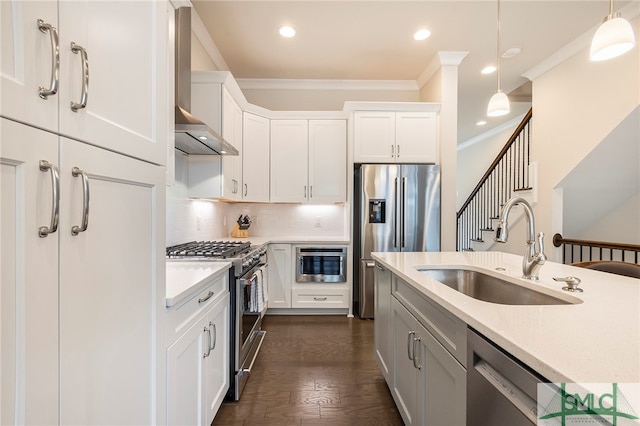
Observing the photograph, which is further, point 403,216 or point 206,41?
point 403,216

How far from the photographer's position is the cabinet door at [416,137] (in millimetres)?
3504

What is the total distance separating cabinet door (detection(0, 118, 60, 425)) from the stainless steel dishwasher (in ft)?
3.53

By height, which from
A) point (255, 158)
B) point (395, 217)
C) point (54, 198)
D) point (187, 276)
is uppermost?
point (255, 158)

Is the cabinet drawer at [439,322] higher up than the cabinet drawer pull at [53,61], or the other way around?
the cabinet drawer pull at [53,61]

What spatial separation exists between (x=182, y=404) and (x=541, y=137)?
15.5ft

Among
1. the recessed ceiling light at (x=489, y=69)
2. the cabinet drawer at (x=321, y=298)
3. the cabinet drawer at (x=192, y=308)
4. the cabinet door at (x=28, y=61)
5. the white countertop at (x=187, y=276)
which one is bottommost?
the cabinet drawer at (x=321, y=298)

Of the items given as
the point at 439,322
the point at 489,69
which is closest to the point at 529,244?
the point at 439,322

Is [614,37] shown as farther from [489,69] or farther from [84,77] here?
[489,69]

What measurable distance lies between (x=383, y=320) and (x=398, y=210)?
164 cm

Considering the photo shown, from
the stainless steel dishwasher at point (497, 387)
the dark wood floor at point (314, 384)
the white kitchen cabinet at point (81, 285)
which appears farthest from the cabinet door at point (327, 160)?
the stainless steel dishwasher at point (497, 387)

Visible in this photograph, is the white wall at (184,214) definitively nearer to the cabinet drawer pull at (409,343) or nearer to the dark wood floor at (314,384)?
the dark wood floor at (314,384)

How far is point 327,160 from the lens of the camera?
12.2ft

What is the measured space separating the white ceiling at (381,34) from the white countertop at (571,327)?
2557 millimetres

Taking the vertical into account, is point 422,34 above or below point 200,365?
above
